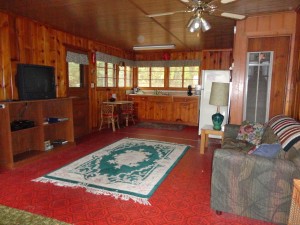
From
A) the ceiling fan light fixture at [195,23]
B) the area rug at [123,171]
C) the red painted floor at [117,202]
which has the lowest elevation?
the red painted floor at [117,202]

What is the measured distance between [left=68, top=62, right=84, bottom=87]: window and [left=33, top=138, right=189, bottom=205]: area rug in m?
1.84

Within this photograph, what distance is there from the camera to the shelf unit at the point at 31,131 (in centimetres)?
309

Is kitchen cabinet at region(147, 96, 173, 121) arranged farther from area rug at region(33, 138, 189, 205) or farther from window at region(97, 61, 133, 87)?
area rug at region(33, 138, 189, 205)

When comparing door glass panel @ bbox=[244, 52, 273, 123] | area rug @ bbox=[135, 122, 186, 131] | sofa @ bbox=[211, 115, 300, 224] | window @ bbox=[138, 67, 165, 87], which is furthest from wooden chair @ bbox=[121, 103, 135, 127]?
sofa @ bbox=[211, 115, 300, 224]

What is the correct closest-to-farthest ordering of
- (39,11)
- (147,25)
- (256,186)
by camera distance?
(256,186), (39,11), (147,25)

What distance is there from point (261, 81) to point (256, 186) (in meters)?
2.53

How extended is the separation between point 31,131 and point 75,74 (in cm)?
175

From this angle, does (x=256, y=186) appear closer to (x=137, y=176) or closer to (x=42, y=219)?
(x=137, y=176)

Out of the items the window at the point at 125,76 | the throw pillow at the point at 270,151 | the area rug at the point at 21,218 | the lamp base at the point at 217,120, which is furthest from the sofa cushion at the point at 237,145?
the window at the point at 125,76

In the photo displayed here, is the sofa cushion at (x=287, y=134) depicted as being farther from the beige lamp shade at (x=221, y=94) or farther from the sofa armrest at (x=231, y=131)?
the beige lamp shade at (x=221, y=94)

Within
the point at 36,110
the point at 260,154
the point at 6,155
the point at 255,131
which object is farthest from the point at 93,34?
the point at 260,154

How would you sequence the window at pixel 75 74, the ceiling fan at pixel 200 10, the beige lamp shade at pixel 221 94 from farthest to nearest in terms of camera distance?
the window at pixel 75 74 < the beige lamp shade at pixel 221 94 < the ceiling fan at pixel 200 10

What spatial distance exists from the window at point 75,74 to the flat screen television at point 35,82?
0.93 meters

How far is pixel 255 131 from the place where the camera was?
3105mm
